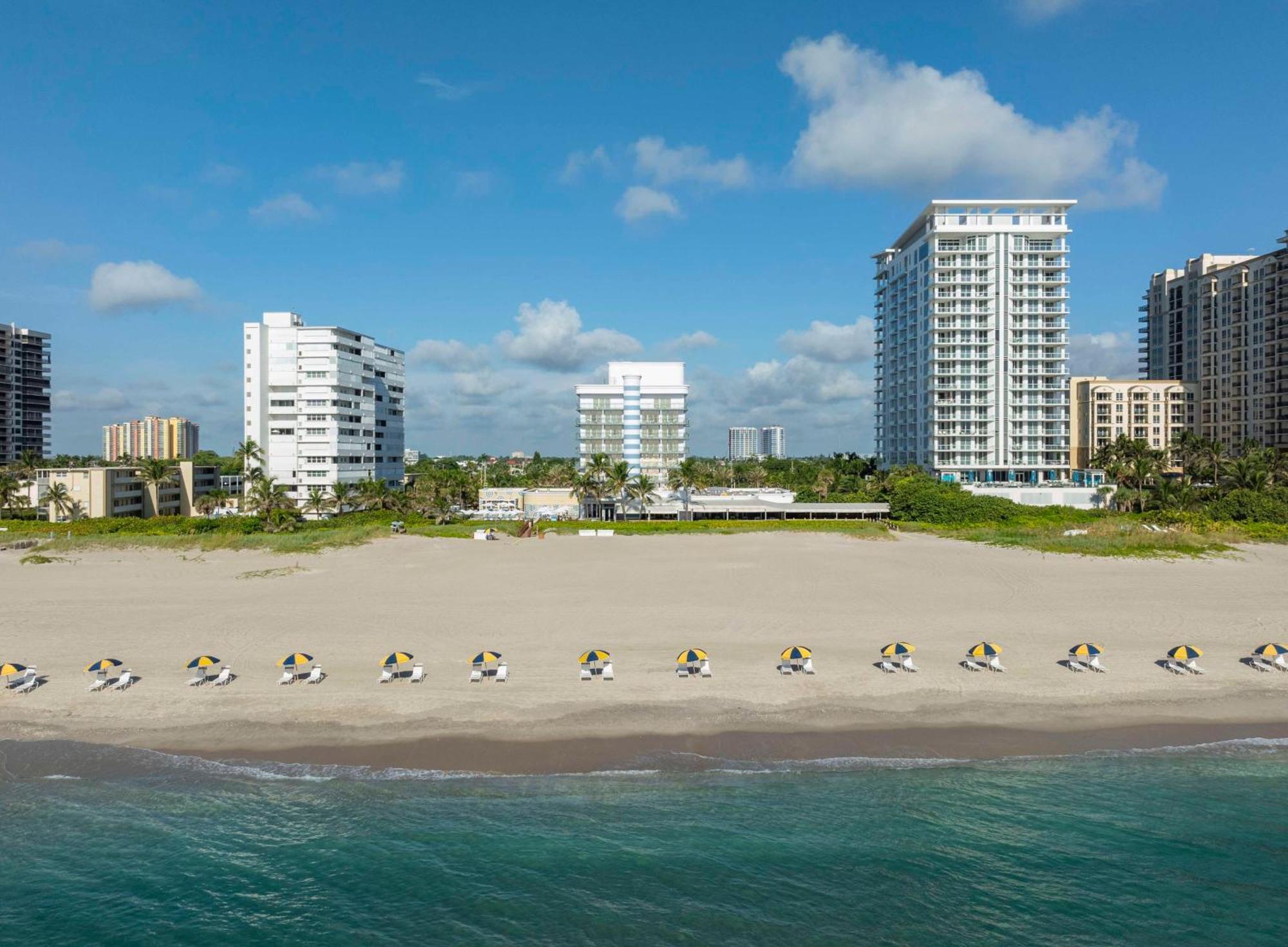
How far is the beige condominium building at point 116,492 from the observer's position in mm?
84312

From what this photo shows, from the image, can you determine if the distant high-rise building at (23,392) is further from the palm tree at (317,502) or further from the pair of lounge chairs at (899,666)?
the pair of lounge chairs at (899,666)

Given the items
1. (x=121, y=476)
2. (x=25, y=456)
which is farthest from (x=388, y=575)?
(x=25, y=456)

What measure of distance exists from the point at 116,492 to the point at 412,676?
81.7 metres

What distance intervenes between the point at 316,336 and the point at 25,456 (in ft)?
145

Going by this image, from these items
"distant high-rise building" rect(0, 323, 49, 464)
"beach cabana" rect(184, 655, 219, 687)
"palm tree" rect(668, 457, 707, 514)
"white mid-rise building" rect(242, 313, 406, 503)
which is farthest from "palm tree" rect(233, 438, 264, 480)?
"distant high-rise building" rect(0, 323, 49, 464)

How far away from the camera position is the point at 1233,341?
374ft

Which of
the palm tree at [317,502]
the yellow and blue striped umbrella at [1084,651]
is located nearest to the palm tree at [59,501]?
the palm tree at [317,502]

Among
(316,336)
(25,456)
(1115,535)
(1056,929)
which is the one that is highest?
(316,336)

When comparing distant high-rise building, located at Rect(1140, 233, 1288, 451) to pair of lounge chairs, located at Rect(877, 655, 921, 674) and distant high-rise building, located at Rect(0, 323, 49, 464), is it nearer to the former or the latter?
pair of lounge chairs, located at Rect(877, 655, 921, 674)

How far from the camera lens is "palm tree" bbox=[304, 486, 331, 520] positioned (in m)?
90.0

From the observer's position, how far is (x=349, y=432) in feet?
340

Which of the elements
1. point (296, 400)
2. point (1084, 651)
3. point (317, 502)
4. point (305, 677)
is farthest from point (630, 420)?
point (1084, 651)

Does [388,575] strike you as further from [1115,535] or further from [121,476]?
[121,476]

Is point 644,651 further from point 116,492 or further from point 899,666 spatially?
point 116,492
